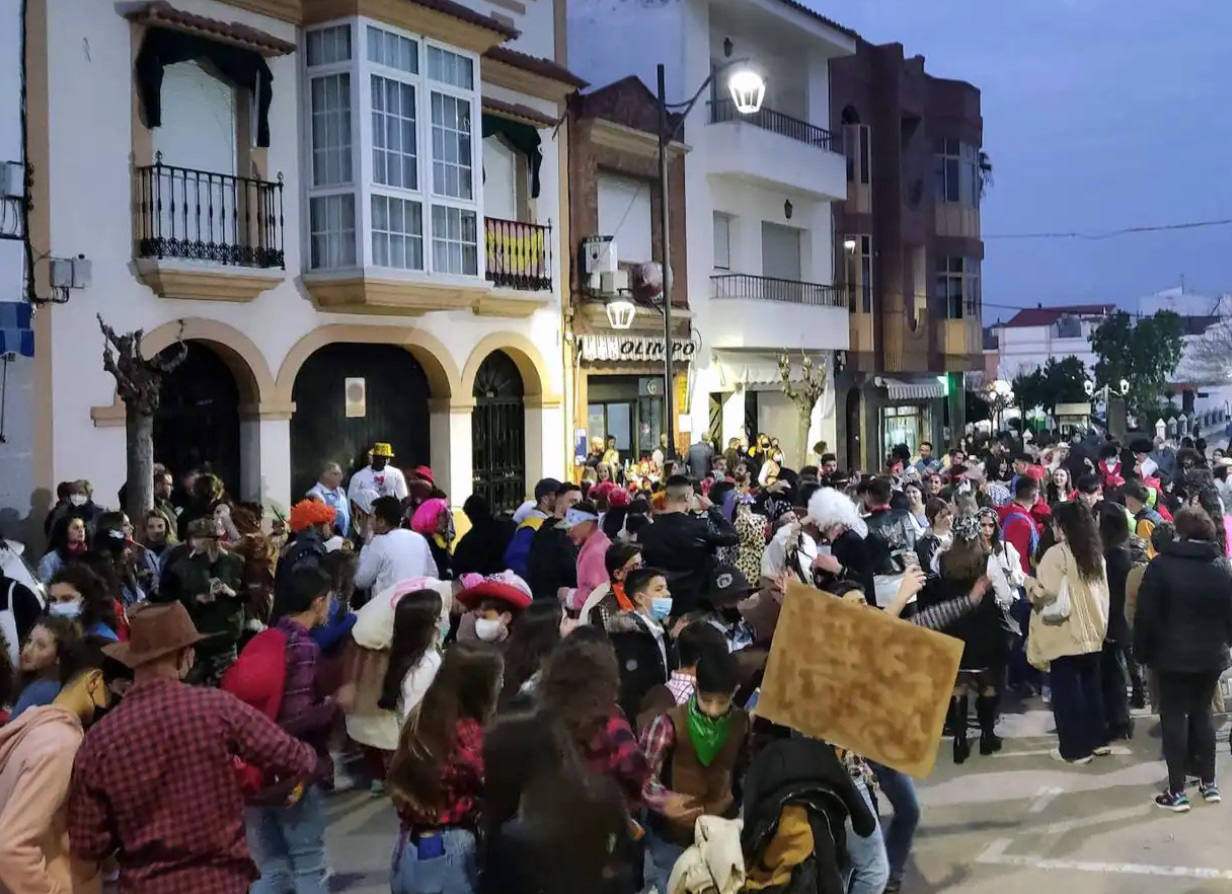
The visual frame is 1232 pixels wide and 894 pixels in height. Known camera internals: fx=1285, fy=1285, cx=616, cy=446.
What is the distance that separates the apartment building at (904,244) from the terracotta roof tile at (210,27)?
15.9 metres

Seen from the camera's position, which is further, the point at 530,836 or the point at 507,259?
the point at 507,259

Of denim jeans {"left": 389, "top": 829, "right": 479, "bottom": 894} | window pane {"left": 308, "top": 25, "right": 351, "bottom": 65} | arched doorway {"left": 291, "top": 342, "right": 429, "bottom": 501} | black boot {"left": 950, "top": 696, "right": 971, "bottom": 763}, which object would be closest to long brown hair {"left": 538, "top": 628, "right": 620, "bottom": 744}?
denim jeans {"left": 389, "top": 829, "right": 479, "bottom": 894}

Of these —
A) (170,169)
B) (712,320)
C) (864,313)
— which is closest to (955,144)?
(864,313)

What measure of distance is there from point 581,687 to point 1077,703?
5.12m

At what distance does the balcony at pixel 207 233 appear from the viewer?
1306 cm

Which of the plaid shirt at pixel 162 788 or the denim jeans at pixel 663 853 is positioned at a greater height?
the plaid shirt at pixel 162 788

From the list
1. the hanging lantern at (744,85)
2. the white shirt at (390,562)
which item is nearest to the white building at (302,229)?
the hanging lantern at (744,85)

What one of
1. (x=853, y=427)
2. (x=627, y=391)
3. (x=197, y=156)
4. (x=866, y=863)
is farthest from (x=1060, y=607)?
(x=853, y=427)

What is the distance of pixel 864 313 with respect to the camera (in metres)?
28.6

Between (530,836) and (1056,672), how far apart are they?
5547 millimetres

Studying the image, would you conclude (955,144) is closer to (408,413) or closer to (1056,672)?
(408,413)

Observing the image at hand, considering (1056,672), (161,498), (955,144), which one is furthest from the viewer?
(955,144)

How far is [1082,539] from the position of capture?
8.27 metres

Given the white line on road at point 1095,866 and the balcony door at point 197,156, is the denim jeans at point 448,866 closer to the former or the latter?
the white line on road at point 1095,866
